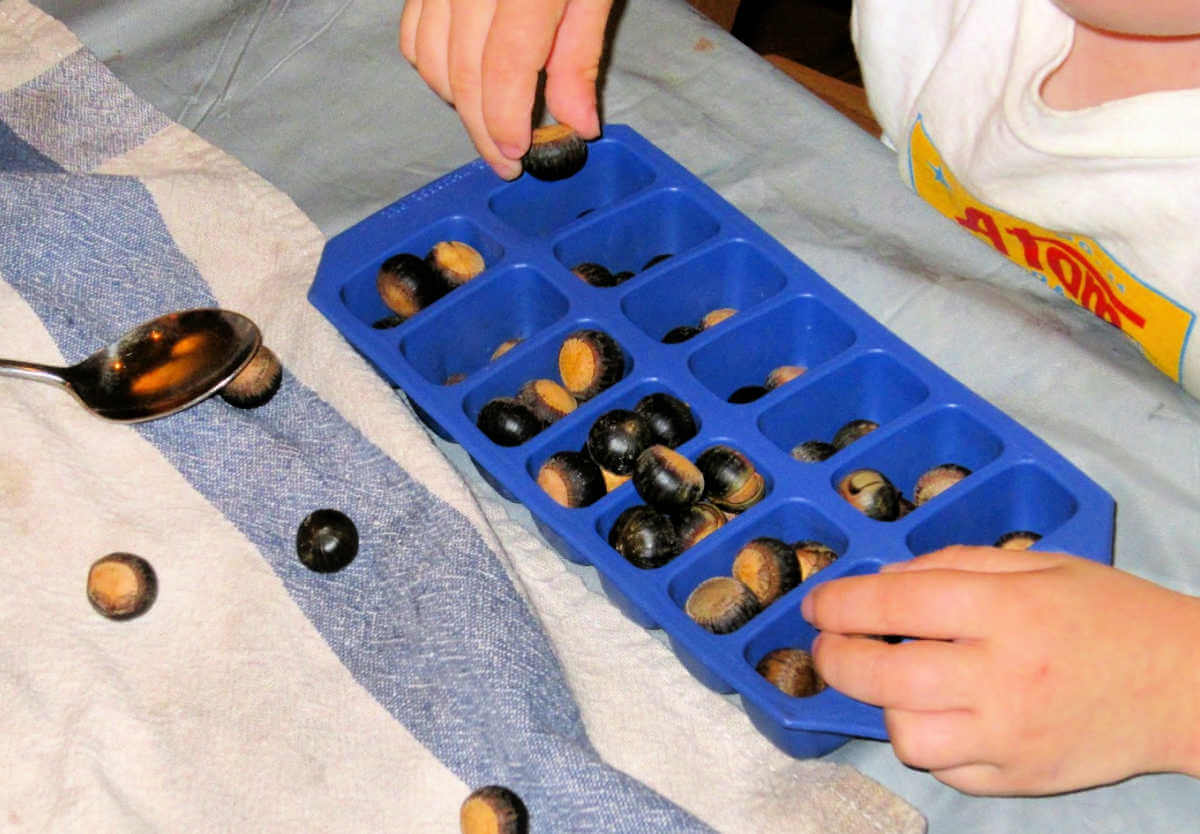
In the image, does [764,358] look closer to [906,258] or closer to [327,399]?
[906,258]

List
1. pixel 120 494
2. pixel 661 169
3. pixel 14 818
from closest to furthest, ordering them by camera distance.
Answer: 1. pixel 14 818
2. pixel 120 494
3. pixel 661 169

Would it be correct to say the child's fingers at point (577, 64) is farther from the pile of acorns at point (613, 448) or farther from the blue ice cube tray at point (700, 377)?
the pile of acorns at point (613, 448)

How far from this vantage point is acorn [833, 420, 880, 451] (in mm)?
798

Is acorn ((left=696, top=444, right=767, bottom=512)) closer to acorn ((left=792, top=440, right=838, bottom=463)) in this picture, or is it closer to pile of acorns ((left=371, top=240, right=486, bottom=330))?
acorn ((left=792, top=440, right=838, bottom=463))

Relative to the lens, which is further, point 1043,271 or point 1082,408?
point 1043,271

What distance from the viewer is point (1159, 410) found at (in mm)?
814

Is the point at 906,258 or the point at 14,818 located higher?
the point at 906,258

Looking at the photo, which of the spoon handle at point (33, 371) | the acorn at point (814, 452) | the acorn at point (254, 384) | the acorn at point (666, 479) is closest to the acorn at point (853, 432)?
the acorn at point (814, 452)

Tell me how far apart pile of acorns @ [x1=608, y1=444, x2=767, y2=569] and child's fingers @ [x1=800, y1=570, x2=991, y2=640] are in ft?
0.37

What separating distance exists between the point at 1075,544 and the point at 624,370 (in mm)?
294

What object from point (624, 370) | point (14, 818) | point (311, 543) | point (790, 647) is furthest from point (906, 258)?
point (14, 818)

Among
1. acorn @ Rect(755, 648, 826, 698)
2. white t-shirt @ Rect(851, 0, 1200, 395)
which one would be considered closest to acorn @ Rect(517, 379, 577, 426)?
acorn @ Rect(755, 648, 826, 698)

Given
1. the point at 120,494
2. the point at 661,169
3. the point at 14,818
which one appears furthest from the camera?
the point at 661,169

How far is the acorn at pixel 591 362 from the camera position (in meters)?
0.81
